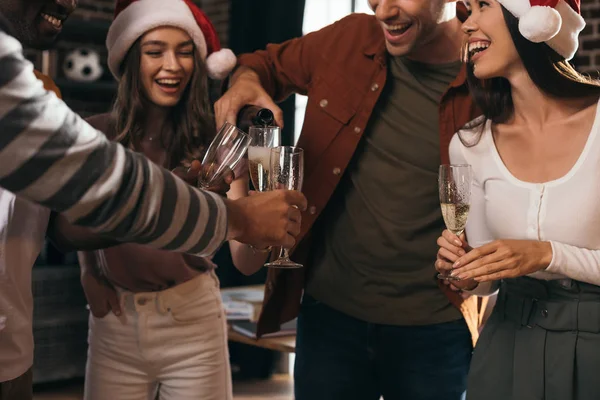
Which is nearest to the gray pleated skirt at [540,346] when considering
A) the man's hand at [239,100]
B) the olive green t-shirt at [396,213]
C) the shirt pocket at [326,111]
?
the olive green t-shirt at [396,213]

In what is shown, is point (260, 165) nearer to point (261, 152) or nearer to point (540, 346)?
point (261, 152)

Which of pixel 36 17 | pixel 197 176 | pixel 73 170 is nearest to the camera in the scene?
pixel 73 170

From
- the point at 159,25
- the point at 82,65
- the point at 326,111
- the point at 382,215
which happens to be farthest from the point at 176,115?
the point at 82,65

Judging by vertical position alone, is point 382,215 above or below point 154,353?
above

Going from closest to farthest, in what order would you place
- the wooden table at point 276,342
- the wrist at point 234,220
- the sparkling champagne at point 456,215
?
the wrist at point 234,220 < the sparkling champagne at point 456,215 < the wooden table at point 276,342

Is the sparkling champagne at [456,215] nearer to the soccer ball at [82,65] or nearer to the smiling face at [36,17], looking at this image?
the smiling face at [36,17]

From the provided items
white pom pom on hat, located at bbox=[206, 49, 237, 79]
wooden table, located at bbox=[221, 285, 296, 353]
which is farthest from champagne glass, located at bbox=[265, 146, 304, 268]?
wooden table, located at bbox=[221, 285, 296, 353]

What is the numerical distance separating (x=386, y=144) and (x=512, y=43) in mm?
495

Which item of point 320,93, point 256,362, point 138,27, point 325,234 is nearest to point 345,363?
point 325,234

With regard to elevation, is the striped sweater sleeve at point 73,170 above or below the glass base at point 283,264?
above

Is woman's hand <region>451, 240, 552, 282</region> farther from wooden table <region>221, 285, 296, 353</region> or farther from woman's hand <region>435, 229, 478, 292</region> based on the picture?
wooden table <region>221, 285, 296, 353</region>

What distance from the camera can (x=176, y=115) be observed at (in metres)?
2.21

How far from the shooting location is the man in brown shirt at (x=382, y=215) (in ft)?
6.89

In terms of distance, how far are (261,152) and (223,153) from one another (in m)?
0.09
